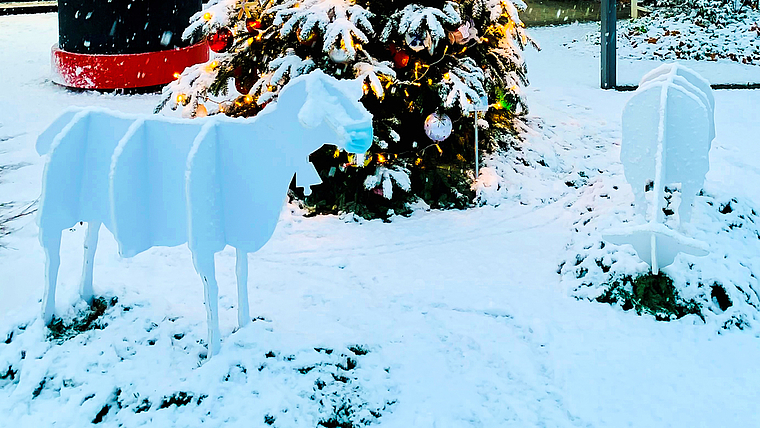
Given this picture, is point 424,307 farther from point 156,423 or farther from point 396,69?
point 396,69

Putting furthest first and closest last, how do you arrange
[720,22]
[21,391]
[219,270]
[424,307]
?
[720,22] < [219,270] < [424,307] < [21,391]

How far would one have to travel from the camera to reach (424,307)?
173 inches

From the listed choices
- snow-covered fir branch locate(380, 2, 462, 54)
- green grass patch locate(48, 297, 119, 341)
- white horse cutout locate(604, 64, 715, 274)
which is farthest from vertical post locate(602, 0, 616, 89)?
green grass patch locate(48, 297, 119, 341)

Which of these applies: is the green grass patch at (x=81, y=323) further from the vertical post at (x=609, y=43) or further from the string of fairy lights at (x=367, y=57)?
the vertical post at (x=609, y=43)

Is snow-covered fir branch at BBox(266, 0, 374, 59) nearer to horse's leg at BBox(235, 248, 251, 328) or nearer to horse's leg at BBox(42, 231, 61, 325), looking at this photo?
horse's leg at BBox(235, 248, 251, 328)

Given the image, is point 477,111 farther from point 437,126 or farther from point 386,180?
point 386,180

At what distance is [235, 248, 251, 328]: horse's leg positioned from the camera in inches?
150

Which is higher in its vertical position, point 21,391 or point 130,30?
point 130,30

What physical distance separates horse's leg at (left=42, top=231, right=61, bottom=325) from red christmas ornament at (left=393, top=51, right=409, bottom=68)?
3.05m

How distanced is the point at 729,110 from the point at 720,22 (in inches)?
199

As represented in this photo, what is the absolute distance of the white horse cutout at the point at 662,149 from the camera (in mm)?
4234

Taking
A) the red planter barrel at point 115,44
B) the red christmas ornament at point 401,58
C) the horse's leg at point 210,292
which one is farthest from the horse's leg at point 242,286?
the red planter barrel at point 115,44

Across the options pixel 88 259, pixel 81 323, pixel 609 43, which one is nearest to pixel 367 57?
pixel 88 259

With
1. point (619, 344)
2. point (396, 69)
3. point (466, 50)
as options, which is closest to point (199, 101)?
point (396, 69)
